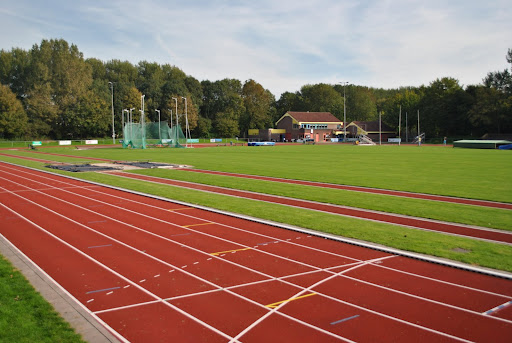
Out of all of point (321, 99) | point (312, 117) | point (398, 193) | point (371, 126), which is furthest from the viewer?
point (321, 99)

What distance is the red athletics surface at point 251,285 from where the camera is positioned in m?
5.25

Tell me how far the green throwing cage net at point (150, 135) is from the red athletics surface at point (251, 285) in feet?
161

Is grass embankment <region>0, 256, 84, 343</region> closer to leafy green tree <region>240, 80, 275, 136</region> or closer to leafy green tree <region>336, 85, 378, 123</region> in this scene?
leafy green tree <region>240, 80, 275, 136</region>

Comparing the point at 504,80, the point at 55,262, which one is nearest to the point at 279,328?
the point at 55,262

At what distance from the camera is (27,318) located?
5379mm

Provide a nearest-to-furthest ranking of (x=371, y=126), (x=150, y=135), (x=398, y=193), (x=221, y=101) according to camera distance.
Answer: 1. (x=398, y=193)
2. (x=150, y=135)
3. (x=371, y=126)
4. (x=221, y=101)

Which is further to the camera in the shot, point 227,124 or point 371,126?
point 371,126

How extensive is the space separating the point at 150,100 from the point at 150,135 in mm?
31961

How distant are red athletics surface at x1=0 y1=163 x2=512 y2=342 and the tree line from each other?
68057mm

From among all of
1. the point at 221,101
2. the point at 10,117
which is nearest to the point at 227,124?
the point at 221,101

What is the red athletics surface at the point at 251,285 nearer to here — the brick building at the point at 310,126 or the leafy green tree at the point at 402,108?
the leafy green tree at the point at 402,108

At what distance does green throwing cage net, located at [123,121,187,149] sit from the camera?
→ 192ft

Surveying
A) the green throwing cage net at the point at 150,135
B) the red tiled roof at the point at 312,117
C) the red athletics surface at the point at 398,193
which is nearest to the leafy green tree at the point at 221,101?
the red tiled roof at the point at 312,117

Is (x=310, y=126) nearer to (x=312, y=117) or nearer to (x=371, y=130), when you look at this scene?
(x=312, y=117)
